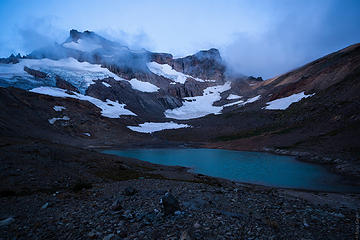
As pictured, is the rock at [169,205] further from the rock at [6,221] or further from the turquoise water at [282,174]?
the turquoise water at [282,174]

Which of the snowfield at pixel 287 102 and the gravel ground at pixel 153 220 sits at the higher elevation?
the snowfield at pixel 287 102

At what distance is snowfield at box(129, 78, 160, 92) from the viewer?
184375 millimetres

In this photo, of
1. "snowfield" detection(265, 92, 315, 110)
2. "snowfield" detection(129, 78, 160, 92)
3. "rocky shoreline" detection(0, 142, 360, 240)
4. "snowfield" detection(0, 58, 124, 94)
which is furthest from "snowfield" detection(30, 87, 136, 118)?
"rocky shoreline" detection(0, 142, 360, 240)

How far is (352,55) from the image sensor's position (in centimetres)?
9769

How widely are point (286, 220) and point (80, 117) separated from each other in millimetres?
95151

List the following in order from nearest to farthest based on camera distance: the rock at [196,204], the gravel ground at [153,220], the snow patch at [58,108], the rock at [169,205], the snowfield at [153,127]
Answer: the gravel ground at [153,220] < the rock at [169,205] < the rock at [196,204] < the snow patch at [58,108] < the snowfield at [153,127]

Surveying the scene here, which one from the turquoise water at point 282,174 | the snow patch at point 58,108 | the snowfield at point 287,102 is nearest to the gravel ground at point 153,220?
the turquoise water at point 282,174

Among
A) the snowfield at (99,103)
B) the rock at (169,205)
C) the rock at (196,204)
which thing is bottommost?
the rock at (196,204)

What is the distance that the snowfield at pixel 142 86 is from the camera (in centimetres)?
18438

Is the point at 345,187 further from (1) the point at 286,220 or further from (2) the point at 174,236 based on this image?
(2) the point at 174,236

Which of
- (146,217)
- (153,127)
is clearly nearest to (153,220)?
(146,217)

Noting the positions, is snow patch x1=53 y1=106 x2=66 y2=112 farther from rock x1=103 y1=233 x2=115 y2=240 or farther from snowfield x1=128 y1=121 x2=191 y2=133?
rock x1=103 y1=233 x2=115 y2=240

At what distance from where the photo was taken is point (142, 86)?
191m

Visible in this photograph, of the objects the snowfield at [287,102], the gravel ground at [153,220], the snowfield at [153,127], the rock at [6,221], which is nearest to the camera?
the gravel ground at [153,220]
